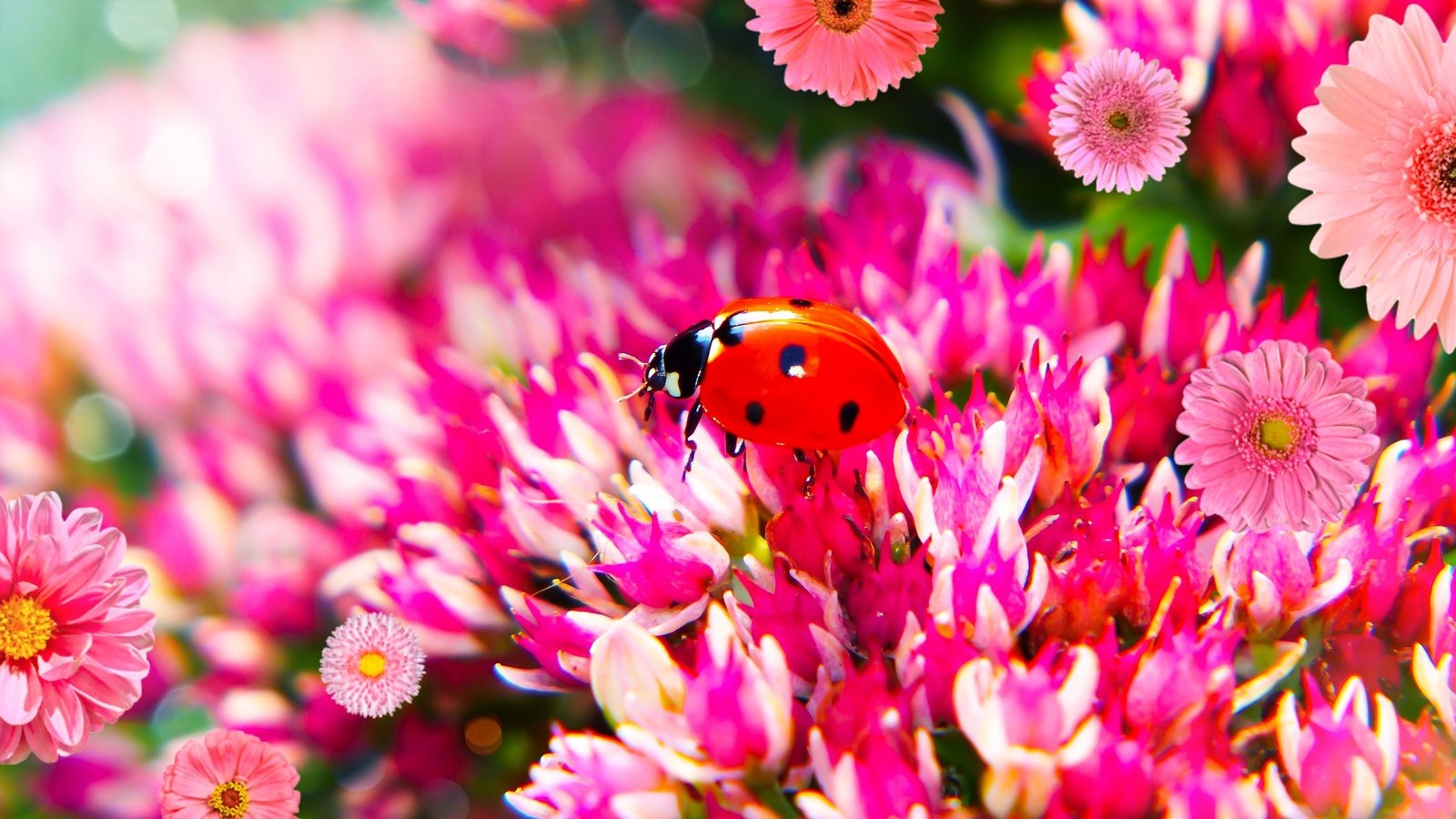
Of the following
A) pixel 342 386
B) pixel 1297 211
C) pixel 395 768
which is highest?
pixel 1297 211

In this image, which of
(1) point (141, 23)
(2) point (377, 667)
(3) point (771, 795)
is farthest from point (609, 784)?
(1) point (141, 23)

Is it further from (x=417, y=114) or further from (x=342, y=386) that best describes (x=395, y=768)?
(x=417, y=114)

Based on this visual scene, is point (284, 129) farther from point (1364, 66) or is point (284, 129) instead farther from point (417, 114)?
point (1364, 66)

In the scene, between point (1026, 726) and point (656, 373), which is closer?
point (1026, 726)

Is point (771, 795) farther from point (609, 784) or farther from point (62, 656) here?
point (62, 656)

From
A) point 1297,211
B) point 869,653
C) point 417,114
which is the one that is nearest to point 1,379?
point 417,114

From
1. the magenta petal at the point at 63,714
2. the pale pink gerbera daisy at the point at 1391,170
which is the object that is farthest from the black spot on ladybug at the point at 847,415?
the magenta petal at the point at 63,714

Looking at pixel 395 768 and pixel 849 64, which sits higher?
pixel 849 64

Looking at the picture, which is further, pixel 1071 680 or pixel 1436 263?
pixel 1436 263
